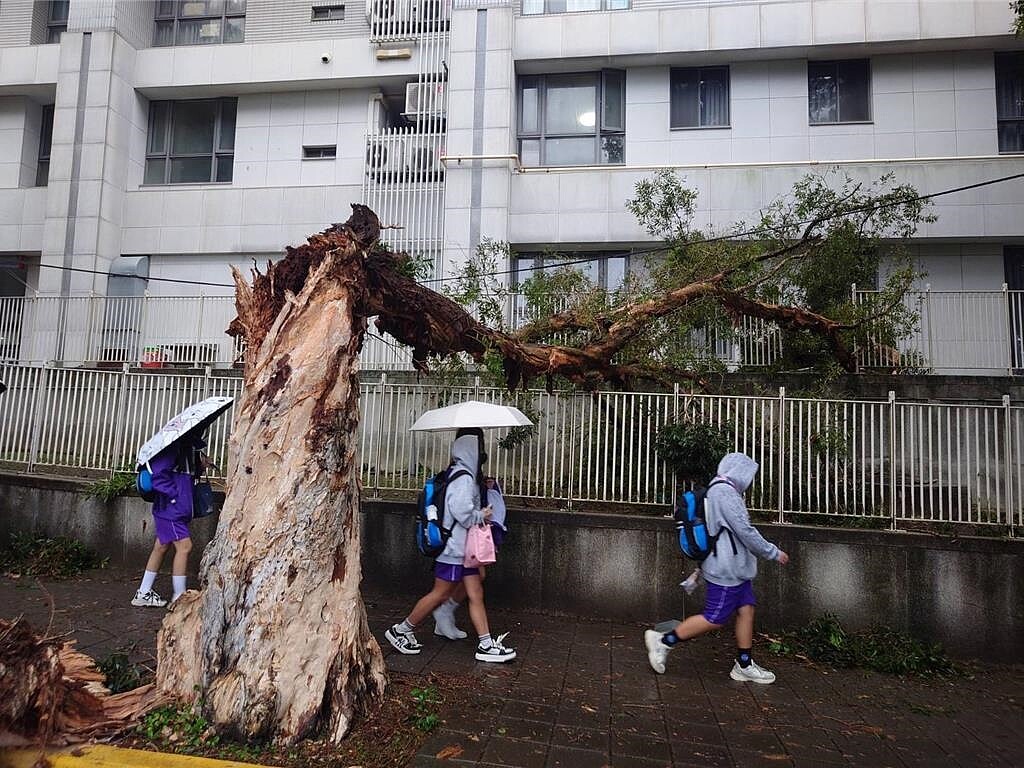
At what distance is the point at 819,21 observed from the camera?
12.6 metres

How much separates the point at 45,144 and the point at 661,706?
1812cm

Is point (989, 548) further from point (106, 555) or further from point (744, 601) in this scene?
point (106, 555)

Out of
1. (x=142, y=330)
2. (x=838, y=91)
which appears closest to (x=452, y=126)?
(x=142, y=330)

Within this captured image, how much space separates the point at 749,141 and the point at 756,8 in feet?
8.28

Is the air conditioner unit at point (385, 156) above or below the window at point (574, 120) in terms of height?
below

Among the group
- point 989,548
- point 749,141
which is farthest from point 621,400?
point 749,141

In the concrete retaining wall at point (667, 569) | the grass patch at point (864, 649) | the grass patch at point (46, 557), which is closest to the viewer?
the grass patch at point (864, 649)

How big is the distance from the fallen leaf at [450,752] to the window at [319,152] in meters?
13.4

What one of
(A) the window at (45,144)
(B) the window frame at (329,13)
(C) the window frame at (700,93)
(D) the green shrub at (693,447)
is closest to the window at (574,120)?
(C) the window frame at (700,93)

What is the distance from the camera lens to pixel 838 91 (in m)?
13.1

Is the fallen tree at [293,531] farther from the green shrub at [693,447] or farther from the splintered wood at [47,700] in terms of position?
the green shrub at [693,447]

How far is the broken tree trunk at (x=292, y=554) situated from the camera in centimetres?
373

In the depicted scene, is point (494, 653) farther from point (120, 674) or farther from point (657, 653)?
point (120, 674)

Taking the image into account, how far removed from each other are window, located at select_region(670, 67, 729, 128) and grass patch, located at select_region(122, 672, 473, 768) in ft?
41.6
